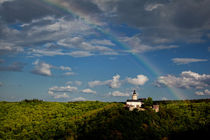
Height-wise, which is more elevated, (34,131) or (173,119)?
(173,119)

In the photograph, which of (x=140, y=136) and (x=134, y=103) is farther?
(x=134, y=103)

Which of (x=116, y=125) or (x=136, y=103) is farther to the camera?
(x=136, y=103)

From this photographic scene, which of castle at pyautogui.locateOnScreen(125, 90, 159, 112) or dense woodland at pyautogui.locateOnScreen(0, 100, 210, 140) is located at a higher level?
castle at pyautogui.locateOnScreen(125, 90, 159, 112)

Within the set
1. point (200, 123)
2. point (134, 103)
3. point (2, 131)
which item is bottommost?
point (2, 131)

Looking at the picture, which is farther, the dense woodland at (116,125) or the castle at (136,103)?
the castle at (136,103)

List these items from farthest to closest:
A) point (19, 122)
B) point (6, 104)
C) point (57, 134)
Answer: point (6, 104) → point (19, 122) → point (57, 134)

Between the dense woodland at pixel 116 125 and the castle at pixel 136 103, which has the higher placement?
the castle at pixel 136 103

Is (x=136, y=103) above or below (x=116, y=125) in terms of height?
above

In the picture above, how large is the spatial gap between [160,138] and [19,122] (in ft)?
182

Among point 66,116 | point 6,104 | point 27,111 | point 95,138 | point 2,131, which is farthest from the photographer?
point 6,104

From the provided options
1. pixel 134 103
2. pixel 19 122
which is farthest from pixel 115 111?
pixel 19 122

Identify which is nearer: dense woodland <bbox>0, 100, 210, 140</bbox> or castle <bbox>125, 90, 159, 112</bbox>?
dense woodland <bbox>0, 100, 210, 140</bbox>

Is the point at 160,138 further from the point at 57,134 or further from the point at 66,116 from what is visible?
the point at 66,116

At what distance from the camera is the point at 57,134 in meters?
68.5
